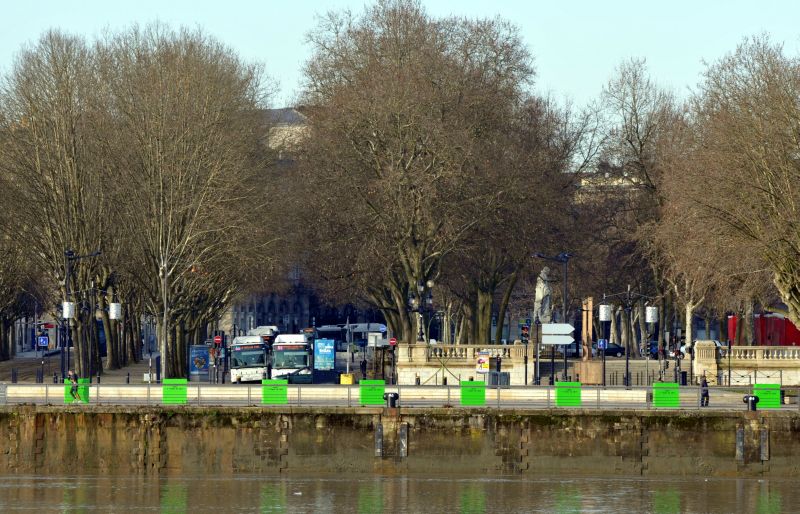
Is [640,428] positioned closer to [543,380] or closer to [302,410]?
[302,410]

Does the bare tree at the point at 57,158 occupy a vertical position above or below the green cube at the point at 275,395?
above

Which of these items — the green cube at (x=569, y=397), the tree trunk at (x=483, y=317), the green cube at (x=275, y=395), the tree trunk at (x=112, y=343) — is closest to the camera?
the green cube at (x=569, y=397)

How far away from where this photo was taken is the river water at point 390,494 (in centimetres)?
5491

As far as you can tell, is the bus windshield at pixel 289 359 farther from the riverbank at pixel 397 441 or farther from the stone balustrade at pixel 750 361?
the riverbank at pixel 397 441

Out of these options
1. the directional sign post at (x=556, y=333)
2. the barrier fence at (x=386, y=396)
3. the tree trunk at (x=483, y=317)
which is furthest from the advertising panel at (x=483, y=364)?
the tree trunk at (x=483, y=317)

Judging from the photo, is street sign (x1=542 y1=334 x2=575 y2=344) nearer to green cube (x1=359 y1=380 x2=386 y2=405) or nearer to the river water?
green cube (x1=359 y1=380 x2=386 y2=405)

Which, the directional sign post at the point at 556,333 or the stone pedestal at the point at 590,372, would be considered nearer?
the directional sign post at the point at 556,333

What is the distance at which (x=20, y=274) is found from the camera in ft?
340

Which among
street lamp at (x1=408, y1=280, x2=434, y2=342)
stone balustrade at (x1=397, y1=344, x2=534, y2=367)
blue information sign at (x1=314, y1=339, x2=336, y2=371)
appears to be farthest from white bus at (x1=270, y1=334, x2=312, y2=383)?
stone balustrade at (x1=397, y1=344, x2=534, y2=367)

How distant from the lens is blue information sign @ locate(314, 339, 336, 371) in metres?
96.9

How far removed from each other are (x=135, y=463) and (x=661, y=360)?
1463 inches

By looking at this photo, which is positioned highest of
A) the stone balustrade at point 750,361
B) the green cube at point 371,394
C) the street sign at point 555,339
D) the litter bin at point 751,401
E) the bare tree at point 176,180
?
the bare tree at point 176,180

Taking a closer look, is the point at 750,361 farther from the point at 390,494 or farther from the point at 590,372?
A: the point at 390,494

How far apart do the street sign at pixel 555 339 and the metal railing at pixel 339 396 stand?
577 centimetres
